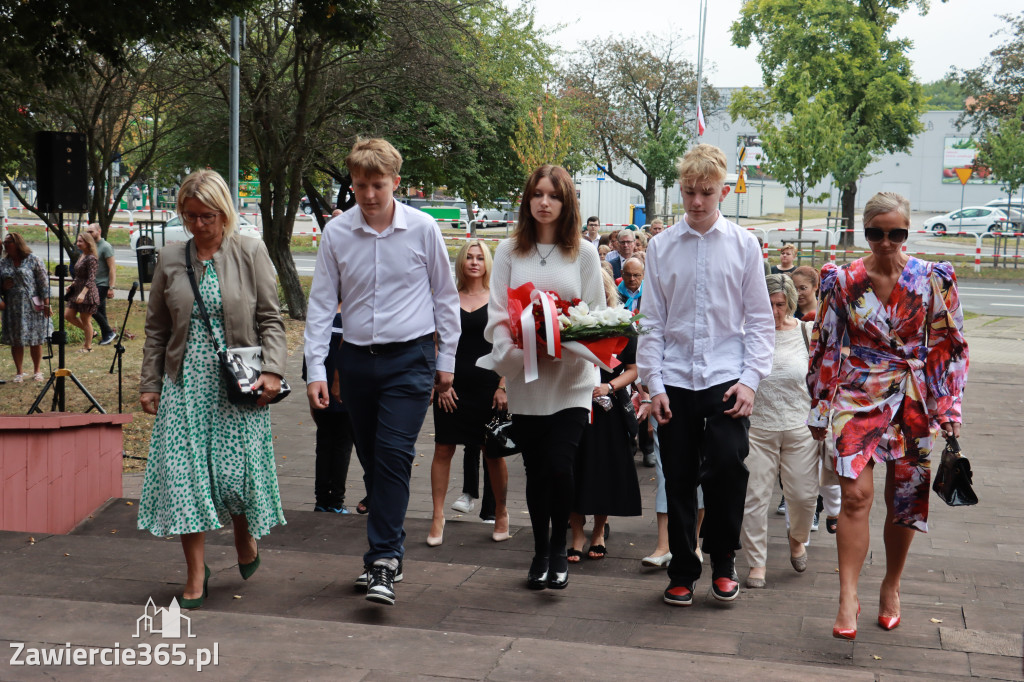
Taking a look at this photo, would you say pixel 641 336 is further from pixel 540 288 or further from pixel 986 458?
pixel 986 458

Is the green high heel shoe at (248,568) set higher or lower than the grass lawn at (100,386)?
higher

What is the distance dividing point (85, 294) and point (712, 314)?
13381 millimetres

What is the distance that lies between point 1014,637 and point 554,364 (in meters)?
2.08

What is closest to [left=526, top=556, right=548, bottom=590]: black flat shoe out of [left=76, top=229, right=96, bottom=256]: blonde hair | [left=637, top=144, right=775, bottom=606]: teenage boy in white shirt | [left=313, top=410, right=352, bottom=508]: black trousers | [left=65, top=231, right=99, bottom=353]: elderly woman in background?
[left=637, top=144, right=775, bottom=606]: teenage boy in white shirt

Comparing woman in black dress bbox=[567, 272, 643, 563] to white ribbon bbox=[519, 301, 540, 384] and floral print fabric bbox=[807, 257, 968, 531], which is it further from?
floral print fabric bbox=[807, 257, 968, 531]

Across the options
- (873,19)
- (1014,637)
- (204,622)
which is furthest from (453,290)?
(873,19)

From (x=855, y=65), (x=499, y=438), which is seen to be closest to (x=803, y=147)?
(x=855, y=65)

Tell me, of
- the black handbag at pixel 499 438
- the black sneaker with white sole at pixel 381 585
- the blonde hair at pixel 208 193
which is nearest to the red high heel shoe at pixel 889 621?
the black handbag at pixel 499 438

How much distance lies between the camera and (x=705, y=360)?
4273mm

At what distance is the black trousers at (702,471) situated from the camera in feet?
13.9

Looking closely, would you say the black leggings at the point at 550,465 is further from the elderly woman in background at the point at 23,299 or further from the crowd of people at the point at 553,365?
the elderly woman in background at the point at 23,299

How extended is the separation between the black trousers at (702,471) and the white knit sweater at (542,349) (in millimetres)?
429

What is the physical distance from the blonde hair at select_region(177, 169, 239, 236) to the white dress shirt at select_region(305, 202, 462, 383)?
1.39 ft

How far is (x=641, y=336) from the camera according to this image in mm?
4477
